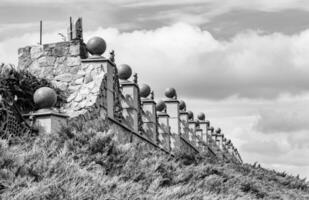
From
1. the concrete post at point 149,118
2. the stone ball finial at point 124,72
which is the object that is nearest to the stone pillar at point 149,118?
the concrete post at point 149,118

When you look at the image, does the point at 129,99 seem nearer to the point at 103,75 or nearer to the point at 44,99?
the point at 103,75

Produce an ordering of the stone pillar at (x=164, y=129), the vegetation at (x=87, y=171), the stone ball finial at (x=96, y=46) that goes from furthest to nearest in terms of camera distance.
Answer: the stone pillar at (x=164, y=129)
the stone ball finial at (x=96, y=46)
the vegetation at (x=87, y=171)

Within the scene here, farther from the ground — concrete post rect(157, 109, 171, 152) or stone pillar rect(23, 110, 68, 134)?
stone pillar rect(23, 110, 68, 134)

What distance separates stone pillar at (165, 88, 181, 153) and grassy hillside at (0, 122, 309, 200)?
1183 centimetres

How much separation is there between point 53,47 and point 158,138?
24.9 ft

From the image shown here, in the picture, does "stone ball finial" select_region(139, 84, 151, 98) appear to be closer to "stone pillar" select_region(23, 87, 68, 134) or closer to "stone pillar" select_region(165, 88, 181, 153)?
"stone pillar" select_region(165, 88, 181, 153)

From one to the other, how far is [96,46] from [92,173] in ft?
31.5

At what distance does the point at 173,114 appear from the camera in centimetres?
3156

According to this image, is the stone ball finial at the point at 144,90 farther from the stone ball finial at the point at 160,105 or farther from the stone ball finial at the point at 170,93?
the stone ball finial at the point at 170,93

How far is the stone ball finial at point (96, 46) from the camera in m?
20.6

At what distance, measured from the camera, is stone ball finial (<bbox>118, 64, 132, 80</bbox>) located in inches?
909

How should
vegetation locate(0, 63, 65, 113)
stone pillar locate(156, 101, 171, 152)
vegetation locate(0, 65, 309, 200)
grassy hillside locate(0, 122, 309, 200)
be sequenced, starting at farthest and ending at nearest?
stone pillar locate(156, 101, 171, 152)
vegetation locate(0, 63, 65, 113)
vegetation locate(0, 65, 309, 200)
grassy hillside locate(0, 122, 309, 200)

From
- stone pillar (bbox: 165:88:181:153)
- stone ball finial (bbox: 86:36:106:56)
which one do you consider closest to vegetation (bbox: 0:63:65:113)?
stone ball finial (bbox: 86:36:106:56)

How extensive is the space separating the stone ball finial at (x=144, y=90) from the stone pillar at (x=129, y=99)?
10.4 ft
